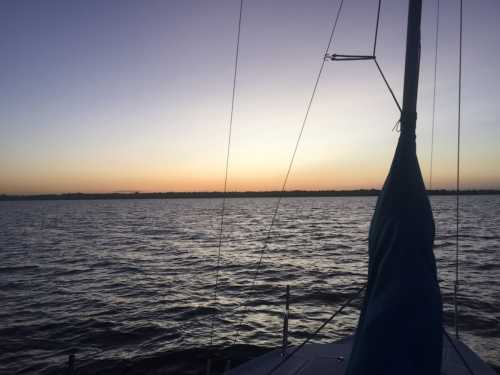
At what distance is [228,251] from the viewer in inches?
1228

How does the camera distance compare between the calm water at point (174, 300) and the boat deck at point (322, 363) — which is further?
the calm water at point (174, 300)

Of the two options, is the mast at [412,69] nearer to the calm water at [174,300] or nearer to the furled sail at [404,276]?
the furled sail at [404,276]

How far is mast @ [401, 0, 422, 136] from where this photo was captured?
3.51 meters

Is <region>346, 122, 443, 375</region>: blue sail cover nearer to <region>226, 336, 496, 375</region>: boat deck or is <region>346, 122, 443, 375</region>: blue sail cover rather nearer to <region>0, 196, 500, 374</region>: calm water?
<region>226, 336, 496, 375</region>: boat deck

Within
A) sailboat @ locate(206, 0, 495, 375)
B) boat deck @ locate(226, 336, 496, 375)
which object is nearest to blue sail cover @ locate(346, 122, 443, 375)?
sailboat @ locate(206, 0, 495, 375)

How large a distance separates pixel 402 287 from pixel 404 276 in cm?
10

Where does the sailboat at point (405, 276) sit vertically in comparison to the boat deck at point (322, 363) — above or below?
above

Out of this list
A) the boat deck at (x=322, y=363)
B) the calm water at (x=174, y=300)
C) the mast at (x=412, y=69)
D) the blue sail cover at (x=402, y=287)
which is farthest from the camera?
the calm water at (x=174, y=300)

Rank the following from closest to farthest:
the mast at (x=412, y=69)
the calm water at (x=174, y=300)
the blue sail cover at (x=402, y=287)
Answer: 1. the blue sail cover at (x=402, y=287)
2. the mast at (x=412, y=69)
3. the calm water at (x=174, y=300)

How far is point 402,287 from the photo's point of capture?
10.4 feet

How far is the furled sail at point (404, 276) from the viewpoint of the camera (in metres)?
3.09

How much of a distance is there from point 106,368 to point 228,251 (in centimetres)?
2073

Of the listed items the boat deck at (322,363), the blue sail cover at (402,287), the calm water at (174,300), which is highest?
the blue sail cover at (402,287)

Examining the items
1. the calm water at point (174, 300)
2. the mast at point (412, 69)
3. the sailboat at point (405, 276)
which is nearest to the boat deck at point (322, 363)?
the sailboat at point (405, 276)
